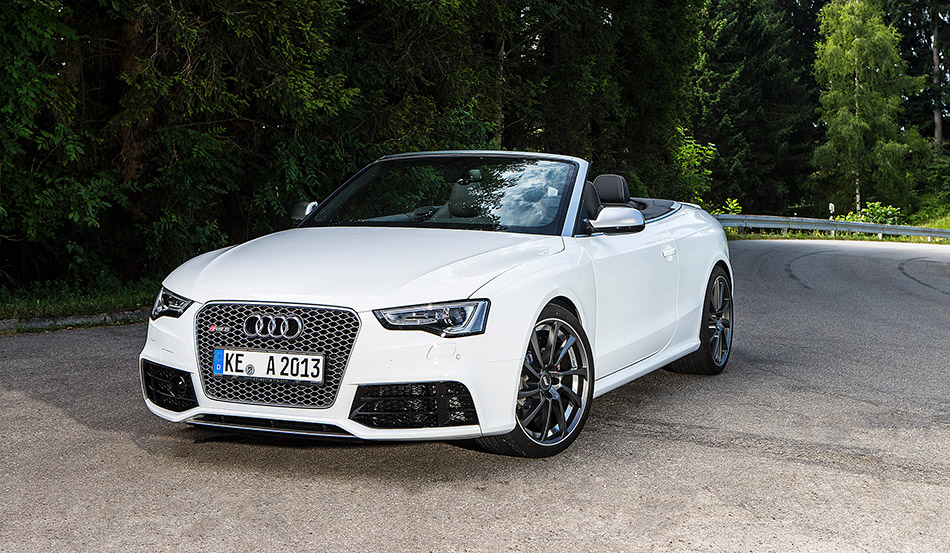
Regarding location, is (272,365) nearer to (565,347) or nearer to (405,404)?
(405,404)

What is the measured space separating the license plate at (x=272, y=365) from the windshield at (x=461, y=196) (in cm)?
146

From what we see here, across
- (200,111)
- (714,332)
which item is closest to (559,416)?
Result: (714,332)

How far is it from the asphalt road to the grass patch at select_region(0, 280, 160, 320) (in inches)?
107

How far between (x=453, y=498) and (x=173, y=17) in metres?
9.07

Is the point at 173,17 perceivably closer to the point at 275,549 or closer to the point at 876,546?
the point at 275,549

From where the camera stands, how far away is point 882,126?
6159 centimetres

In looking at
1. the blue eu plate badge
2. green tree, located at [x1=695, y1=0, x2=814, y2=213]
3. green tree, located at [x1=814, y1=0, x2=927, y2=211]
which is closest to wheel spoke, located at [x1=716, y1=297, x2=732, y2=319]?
the blue eu plate badge

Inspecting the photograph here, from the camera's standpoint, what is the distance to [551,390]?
508cm

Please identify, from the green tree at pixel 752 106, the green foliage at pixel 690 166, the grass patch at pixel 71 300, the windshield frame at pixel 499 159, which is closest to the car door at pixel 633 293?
the windshield frame at pixel 499 159

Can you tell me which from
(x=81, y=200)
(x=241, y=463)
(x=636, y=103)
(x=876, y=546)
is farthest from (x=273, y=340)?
(x=636, y=103)

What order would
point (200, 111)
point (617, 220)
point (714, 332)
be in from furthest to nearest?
point (200, 111) < point (714, 332) < point (617, 220)

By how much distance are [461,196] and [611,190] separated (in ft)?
3.83

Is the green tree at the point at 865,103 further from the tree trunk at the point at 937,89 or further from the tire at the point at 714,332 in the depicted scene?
the tire at the point at 714,332

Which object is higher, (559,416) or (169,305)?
(169,305)
